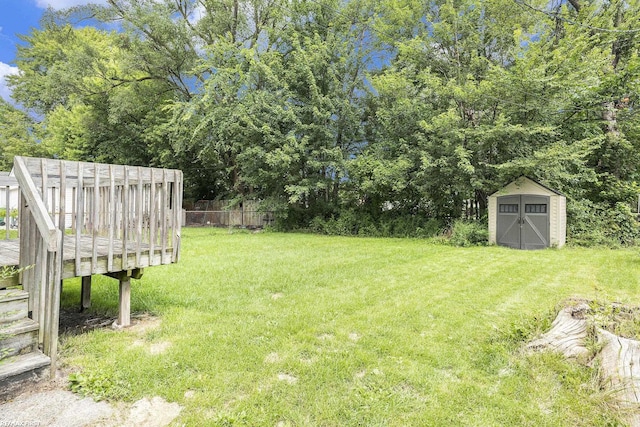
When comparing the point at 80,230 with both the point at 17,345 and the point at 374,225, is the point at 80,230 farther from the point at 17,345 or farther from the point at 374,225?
the point at 374,225

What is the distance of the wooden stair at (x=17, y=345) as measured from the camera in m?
2.00

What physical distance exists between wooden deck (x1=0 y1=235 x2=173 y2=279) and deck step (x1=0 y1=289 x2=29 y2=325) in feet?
0.93

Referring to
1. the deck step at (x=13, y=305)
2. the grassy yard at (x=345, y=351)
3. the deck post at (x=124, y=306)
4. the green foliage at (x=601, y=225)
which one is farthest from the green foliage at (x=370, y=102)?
the deck step at (x=13, y=305)

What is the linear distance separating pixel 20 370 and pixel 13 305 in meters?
0.50

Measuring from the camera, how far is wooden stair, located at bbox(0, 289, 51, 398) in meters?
2.00

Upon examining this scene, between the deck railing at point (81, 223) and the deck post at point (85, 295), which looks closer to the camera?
the deck railing at point (81, 223)

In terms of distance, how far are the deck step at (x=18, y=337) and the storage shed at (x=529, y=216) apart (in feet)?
33.1

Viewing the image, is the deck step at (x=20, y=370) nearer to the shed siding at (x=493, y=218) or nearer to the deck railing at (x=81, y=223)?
the deck railing at (x=81, y=223)

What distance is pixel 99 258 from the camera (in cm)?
288

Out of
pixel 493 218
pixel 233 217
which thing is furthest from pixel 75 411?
pixel 233 217

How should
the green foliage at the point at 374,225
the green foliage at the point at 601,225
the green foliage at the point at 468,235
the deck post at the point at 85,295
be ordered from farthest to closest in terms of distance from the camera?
the green foliage at the point at 374,225, the green foliage at the point at 468,235, the green foliage at the point at 601,225, the deck post at the point at 85,295

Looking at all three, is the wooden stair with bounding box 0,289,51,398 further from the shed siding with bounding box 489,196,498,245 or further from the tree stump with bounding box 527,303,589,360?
the shed siding with bounding box 489,196,498,245

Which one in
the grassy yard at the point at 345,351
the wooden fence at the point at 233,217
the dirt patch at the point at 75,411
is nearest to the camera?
the dirt patch at the point at 75,411

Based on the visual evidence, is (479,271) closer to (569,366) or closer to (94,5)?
(569,366)
